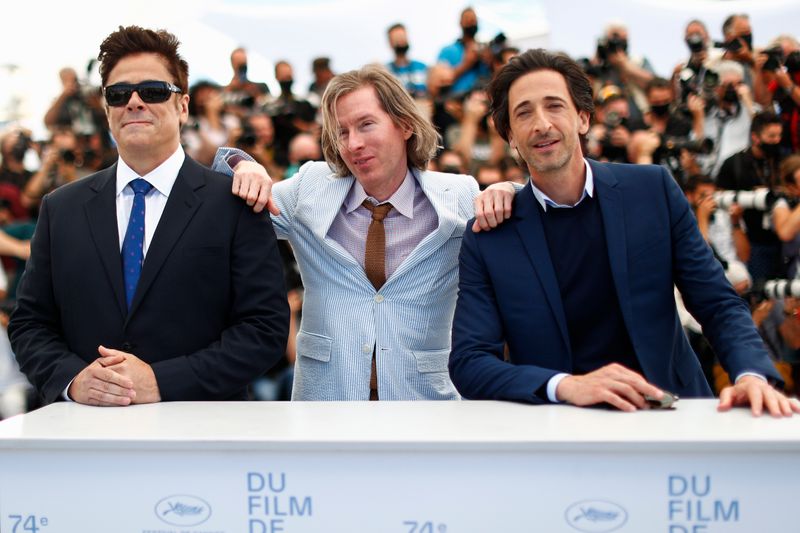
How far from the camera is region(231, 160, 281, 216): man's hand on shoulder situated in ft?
8.59

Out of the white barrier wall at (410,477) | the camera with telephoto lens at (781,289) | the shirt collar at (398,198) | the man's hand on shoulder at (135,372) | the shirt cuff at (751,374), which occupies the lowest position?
the white barrier wall at (410,477)

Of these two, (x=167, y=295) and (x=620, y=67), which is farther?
(x=620, y=67)

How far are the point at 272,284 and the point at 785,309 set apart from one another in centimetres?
318

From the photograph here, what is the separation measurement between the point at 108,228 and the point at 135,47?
49cm

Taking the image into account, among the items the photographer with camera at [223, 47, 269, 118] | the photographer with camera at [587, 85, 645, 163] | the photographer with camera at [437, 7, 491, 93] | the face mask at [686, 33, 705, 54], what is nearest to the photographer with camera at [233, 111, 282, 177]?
→ the photographer with camera at [223, 47, 269, 118]

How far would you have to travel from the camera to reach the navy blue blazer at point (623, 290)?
246 cm

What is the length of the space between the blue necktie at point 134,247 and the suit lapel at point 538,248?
3.24 feet

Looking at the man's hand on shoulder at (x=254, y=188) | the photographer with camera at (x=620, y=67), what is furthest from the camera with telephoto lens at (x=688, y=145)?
the man's hand on shoulder at (x=254, y=188)

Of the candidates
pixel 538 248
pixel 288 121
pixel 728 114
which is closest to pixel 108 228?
pixel 538 248

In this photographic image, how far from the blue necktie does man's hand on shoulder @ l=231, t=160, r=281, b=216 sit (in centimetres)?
25

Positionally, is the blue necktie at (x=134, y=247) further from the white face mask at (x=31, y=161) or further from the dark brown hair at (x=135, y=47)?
the white face mask at (x=31, y=161)

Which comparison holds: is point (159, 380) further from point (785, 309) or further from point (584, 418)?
point (785, 309)

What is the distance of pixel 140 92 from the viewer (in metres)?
2.57

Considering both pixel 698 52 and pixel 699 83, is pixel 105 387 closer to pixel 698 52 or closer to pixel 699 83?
pixel 699 83
